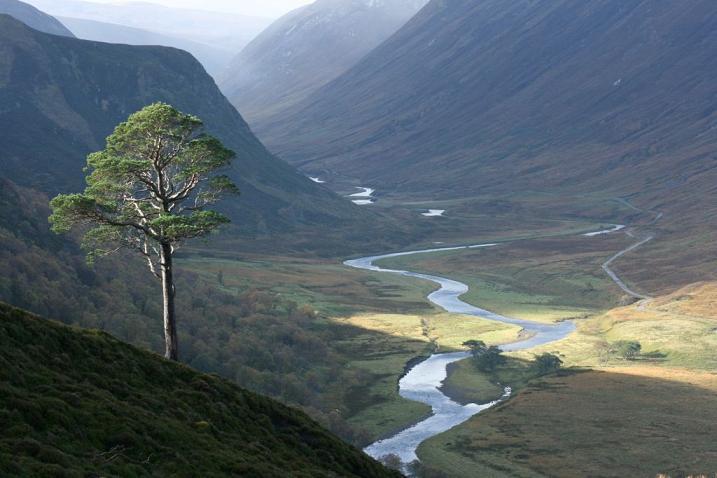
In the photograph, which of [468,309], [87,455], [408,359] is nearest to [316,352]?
[408,359]

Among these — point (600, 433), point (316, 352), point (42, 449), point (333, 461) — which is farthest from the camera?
point (316, 352)

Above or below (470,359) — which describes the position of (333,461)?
above

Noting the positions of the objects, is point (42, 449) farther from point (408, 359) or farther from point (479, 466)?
point (408, 359)

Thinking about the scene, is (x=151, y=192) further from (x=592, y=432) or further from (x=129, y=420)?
(x=592, y=432)

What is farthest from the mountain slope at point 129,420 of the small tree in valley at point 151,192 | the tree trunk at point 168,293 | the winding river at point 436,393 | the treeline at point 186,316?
the treeline at point 186,316

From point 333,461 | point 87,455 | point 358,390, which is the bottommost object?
point 358,390

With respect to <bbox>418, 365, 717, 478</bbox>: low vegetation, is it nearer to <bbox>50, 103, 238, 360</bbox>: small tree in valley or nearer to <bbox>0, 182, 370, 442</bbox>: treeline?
<bbox>0, 182, 370, 442</bbox>: treeline
